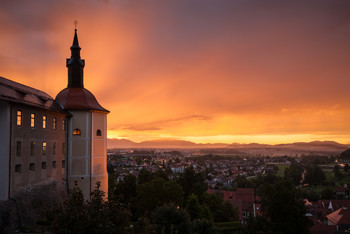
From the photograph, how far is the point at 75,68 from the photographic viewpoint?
3444cm

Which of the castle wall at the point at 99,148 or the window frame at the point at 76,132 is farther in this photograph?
the castle wall at the point at 99,148

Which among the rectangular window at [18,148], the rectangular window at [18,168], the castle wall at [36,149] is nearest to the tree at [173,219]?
the castle wall at [36,149]

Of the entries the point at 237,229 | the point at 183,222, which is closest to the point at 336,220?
the point at 237,229

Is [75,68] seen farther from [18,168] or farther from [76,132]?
[18,168]

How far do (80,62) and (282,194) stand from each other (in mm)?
28189

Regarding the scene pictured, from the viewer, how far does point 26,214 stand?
20672 millimetres

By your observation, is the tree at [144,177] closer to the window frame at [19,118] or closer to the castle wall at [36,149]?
the castle wall at [36,149]

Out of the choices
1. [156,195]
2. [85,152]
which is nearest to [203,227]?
[156,195]

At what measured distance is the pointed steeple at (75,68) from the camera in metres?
34.2

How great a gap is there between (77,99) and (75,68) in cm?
463

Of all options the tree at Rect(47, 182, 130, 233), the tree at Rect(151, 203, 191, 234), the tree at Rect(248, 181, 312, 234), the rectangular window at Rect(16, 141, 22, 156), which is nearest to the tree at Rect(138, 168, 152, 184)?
the tree at Rect(248, 181, 312, 234)

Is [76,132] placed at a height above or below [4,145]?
above

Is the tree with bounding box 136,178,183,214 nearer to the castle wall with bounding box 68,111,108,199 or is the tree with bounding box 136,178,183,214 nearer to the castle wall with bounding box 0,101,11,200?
the castle wall with bounding box 68,111,108,199

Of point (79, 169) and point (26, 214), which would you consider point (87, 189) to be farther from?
point (26, 214)
